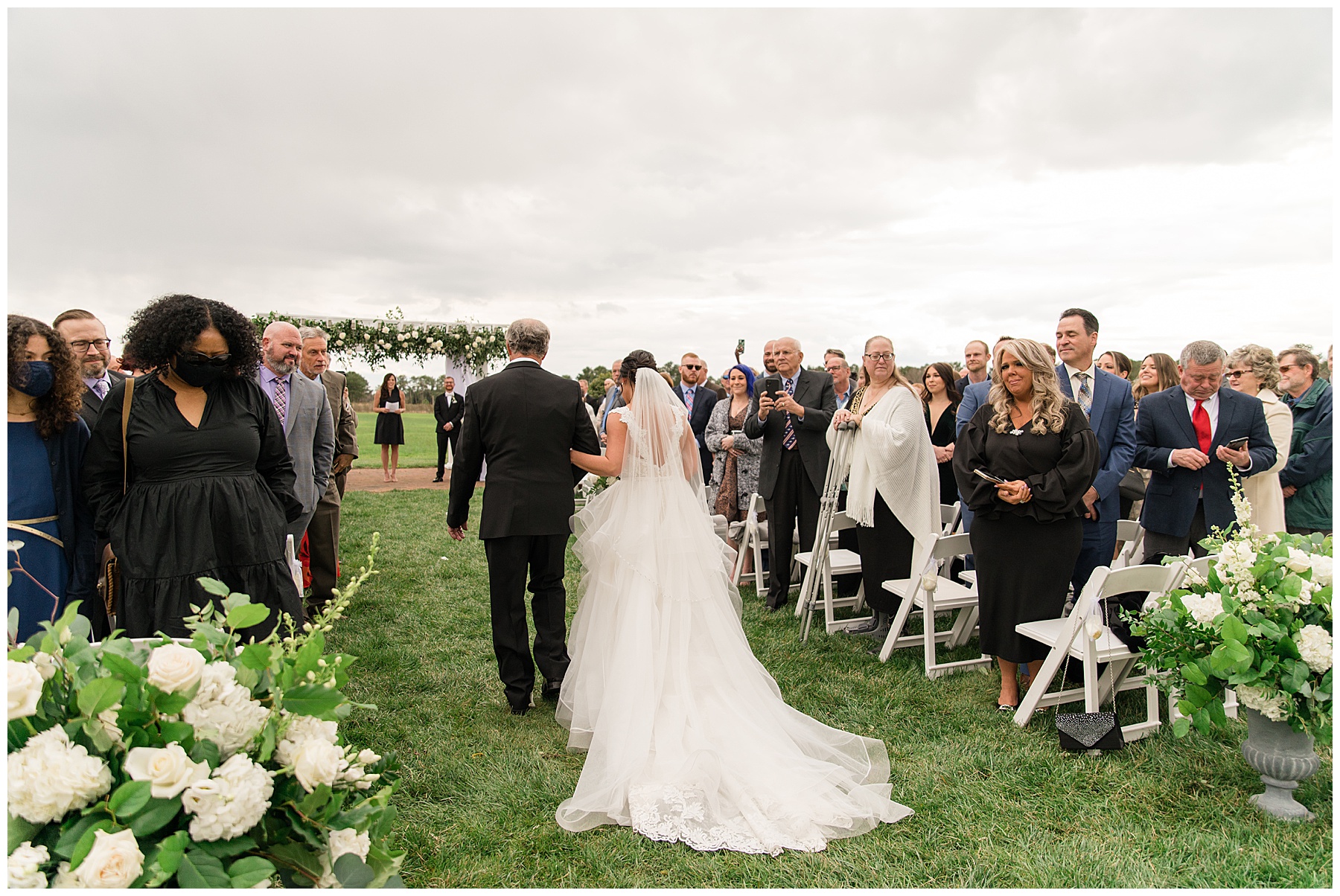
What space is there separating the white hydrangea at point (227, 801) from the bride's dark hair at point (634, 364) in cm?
355

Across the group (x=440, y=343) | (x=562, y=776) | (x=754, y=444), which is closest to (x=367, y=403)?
(x=440, y=343)

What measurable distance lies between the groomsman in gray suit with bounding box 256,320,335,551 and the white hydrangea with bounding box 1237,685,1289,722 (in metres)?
5.20

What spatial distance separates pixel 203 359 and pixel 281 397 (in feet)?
6.94

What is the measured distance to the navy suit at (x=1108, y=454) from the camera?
5.21 meters

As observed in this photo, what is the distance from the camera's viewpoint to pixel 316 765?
1.49 meters

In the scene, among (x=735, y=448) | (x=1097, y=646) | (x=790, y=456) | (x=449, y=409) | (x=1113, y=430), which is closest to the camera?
(x=1097, y=646)

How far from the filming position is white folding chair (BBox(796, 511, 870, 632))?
20.1 ft

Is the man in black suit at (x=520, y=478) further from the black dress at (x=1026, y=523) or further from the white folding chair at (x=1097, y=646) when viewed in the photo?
the white folding chair at (x=1097, y=646)

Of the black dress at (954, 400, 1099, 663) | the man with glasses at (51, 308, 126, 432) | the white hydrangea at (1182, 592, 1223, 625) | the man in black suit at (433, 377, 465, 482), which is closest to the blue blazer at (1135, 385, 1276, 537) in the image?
the black dress at (954, 400, 1099, 663)

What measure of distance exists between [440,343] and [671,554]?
11581 millimetres

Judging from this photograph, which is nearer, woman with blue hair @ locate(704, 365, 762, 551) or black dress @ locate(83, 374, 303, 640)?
black dress @ locate(83, 374, 303, 640)

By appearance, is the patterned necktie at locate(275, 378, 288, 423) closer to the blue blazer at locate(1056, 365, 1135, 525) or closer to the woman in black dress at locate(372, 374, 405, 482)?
the blue blazer at locate(1056, 365, 1135, 525)

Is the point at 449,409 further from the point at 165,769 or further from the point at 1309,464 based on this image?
the point at 165,769

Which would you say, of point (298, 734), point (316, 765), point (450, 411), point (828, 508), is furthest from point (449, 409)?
point (316, 765)
